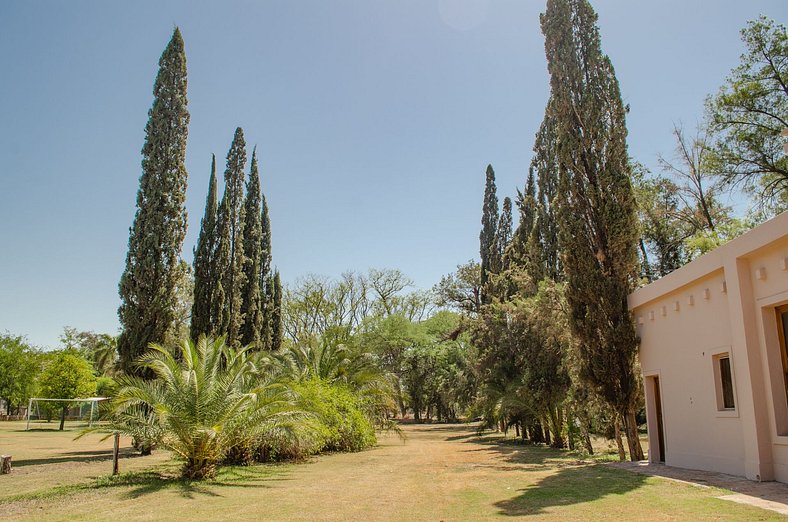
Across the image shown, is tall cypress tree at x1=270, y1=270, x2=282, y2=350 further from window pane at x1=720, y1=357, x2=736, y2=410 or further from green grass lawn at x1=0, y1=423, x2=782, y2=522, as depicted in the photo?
window pane at x1=720, y1=357, x2=736, y2=410

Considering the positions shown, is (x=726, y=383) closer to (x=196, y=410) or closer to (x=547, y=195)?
(x=196, y=410)

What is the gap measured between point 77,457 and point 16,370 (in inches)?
1202

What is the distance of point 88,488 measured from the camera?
31.2 ft

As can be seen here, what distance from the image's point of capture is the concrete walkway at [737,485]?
6.59 meters

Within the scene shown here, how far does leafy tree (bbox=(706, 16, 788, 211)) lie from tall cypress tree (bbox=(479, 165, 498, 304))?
15.5 meters

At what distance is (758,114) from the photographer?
68.5ft

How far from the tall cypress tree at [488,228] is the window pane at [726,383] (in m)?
25.2

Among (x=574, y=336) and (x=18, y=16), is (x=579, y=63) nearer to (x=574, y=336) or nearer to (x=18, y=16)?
(x=574, y=336)

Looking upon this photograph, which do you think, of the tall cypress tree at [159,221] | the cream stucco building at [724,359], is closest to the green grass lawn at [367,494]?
the cream stucco building at [724,359]

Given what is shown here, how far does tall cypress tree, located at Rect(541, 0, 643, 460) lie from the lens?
13.5 metres

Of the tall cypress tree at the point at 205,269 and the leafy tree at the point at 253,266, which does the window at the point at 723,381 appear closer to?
the tall cypress tree at the point at 205,269

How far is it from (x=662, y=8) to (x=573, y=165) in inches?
233

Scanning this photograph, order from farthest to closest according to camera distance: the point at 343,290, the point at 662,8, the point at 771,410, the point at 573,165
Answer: the point at 343,290 → the point at 662,8 → the point at 573,165 → the point at 771,410

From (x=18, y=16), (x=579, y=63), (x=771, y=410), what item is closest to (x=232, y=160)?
(x=18, y=16)
